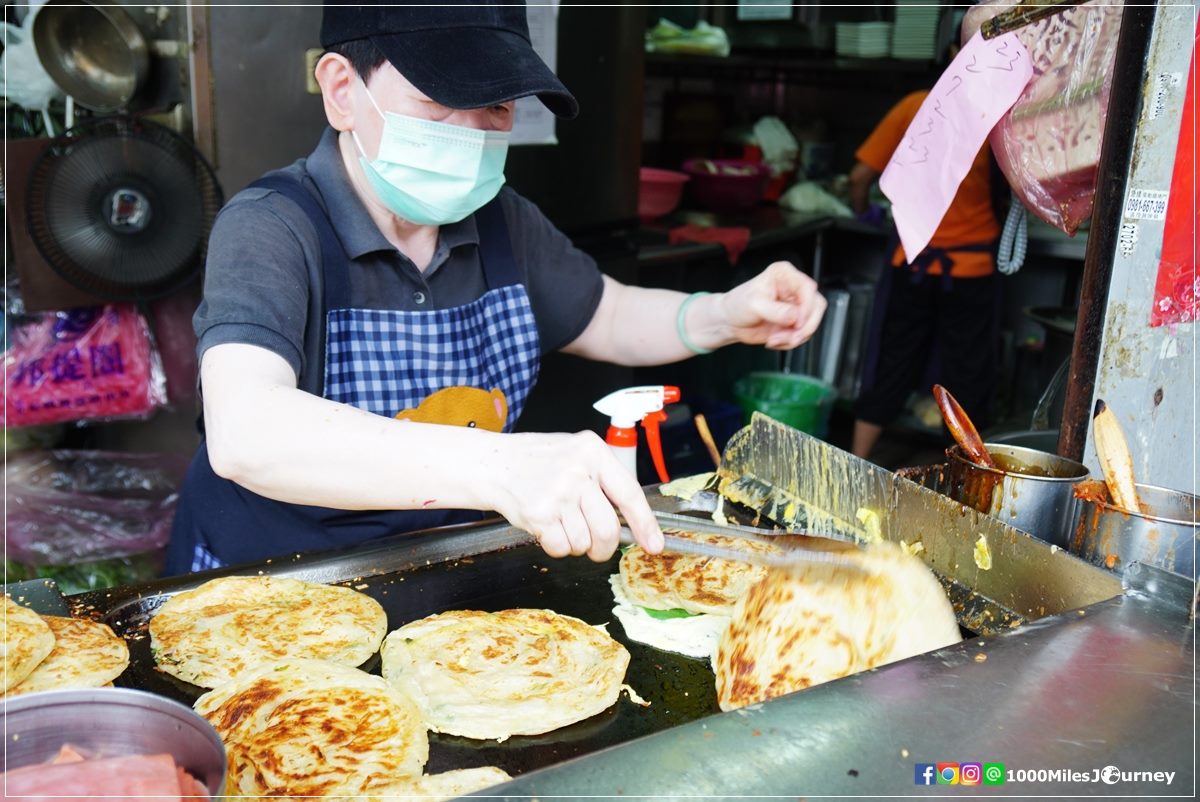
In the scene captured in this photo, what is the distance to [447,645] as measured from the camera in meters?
1.63

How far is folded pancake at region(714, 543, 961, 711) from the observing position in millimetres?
1468

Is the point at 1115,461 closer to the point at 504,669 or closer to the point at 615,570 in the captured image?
the point at 615,570

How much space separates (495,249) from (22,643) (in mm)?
1253

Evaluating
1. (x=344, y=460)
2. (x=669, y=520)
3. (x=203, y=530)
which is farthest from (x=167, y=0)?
(x=669, y=520)

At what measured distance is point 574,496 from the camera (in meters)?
1.30

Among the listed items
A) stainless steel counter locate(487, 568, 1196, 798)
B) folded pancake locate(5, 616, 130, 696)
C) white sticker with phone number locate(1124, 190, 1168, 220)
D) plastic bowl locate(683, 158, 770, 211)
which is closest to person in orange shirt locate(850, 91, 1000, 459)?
plastic bowl locate(683, 158, 770, 211)

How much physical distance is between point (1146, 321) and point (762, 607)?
0.85m

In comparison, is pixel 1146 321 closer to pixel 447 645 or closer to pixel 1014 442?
pixel 1014 442

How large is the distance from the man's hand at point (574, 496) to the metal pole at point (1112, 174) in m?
0.89

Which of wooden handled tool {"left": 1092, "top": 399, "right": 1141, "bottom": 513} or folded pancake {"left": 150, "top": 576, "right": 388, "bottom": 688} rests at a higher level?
wooden handled tool {"left": 1092, "top": 399, "right": 1141, "bottom": 513}

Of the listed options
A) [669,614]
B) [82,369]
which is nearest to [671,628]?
[669,614]

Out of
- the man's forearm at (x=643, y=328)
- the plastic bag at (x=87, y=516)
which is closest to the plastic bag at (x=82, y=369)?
the plastic bag at (x=87, y=516)

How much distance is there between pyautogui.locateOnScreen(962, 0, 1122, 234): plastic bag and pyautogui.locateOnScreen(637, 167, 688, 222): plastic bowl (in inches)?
144

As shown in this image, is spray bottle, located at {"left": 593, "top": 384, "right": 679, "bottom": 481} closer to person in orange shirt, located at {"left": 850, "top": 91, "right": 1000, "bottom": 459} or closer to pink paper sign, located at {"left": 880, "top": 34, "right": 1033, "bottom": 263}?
pink paper sign, located at {"left": 880, "top": 34, "right": 1033, "bottom": 263}
